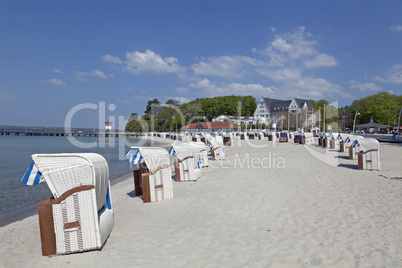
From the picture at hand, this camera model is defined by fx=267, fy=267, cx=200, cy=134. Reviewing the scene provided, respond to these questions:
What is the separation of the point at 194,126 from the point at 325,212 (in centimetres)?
9313

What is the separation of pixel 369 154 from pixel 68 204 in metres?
12.2

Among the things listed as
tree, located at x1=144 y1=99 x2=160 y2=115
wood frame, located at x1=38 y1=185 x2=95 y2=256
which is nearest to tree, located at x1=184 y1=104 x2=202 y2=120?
tree, located at x1=144 y1=99 x2=160 y2=115

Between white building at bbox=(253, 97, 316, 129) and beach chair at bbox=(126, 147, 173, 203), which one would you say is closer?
beach chair at bbox=(126, 147, 173, 203)

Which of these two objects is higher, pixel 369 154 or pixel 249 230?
pixel 369 154

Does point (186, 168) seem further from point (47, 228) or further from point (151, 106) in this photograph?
point (151, 106)

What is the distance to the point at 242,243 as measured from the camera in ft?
14.9

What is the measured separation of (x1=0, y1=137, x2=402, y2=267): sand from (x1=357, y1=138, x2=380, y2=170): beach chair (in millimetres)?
3018

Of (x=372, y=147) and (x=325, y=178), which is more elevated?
(x=372, y=147)

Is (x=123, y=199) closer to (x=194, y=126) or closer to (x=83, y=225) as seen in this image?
(x=83, y=225)

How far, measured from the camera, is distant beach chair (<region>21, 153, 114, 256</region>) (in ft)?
13.0

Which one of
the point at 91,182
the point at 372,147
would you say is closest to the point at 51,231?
the point at 91,182

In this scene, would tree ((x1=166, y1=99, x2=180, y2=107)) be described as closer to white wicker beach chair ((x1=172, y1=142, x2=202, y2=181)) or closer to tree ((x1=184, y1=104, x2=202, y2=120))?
tree ((x1=184, y1=104, x2=202, y2=120))

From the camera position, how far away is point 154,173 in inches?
284

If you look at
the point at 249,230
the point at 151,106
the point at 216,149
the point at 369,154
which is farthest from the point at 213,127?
the point at 249,230
